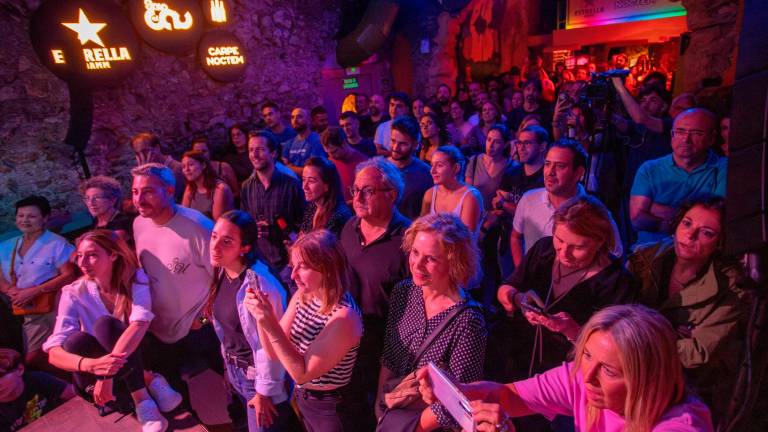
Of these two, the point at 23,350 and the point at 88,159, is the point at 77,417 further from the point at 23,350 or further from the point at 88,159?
the point at 88,159

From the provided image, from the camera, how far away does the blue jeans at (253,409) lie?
7.09ft

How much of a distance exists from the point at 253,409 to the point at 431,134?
3003 mm

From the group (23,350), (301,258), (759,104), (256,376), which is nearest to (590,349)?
(759,104)

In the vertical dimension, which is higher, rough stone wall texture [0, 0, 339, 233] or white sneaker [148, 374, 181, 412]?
rough stone wall texture [0, 0, 339, 233]

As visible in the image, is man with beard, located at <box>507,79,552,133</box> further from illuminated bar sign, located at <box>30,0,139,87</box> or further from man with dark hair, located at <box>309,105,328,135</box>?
illuminated bar sign, located at <box>30,0,139,87</box>

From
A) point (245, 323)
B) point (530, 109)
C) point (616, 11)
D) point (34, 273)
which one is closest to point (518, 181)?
point (245, 323)

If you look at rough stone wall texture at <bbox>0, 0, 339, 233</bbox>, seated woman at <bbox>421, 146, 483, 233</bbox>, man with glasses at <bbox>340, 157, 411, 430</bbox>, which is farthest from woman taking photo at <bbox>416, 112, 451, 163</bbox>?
rough stone wall texture at <bbox>0, 0, 339, 233</bbox>

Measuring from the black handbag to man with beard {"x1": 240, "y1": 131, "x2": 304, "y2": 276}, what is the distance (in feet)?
7.08

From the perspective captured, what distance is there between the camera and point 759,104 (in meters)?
1.15

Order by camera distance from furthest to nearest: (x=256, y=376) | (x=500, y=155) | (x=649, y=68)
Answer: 1. (x=649, y=68)
2. (x=500, y=155)
3. (x=256, y=376)

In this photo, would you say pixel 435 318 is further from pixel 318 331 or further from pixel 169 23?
pixel 169 23

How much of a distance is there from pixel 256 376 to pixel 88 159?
4.74m

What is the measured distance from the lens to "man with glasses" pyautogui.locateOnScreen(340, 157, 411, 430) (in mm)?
2229

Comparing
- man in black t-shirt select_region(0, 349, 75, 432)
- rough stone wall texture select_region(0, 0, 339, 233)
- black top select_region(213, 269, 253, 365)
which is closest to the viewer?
black top select_region(213, 269, 253, 365)
